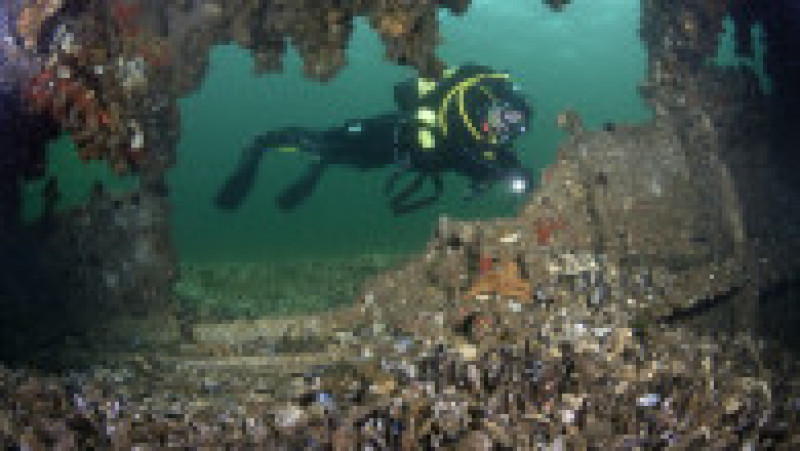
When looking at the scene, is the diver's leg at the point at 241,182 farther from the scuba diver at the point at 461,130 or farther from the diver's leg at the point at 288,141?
the scuba diver at the point at 461,130

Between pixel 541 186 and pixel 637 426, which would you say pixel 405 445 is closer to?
pixel 637 426

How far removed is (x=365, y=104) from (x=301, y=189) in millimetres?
69978

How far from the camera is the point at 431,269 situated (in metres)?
6.08

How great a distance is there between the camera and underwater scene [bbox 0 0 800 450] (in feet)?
11.7

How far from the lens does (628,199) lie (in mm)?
6758

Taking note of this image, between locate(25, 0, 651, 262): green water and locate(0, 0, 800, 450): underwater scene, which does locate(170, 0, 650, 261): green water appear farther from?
locate(0, 0, 800, 450): underwater scene

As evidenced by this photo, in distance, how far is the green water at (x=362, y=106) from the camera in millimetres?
32875

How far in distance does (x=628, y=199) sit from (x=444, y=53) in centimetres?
5025

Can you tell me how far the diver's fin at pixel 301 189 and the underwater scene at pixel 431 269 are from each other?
2258mm

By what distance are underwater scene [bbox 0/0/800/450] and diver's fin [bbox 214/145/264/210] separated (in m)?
1.68

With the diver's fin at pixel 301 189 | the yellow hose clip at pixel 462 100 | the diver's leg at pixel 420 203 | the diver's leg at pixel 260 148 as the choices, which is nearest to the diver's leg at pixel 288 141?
the diver's leg at pixel 260 148

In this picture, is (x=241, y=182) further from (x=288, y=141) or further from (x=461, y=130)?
(x=461, y=130)

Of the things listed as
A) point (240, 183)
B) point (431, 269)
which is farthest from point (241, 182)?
point (431, 269)

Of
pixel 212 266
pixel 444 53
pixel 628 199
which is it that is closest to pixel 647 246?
pixel 628 199
